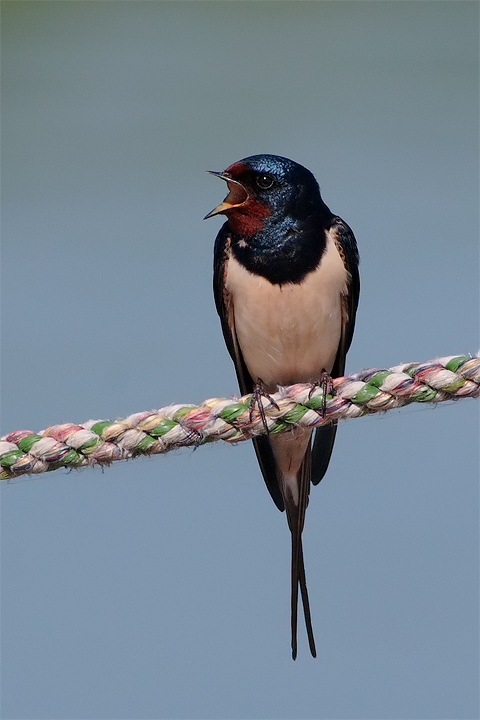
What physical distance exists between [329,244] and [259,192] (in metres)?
0.15

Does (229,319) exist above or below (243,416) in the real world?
above

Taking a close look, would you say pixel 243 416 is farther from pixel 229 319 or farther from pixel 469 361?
pixel 229 319

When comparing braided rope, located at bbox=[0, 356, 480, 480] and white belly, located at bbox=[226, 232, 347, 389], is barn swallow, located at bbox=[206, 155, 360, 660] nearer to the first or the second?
white belly, located at bbox=[226, 232, 347, 389]

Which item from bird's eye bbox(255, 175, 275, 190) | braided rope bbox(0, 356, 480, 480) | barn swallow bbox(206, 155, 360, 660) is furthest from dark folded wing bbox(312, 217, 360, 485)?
braided rope bbox(0, 356, 480, 480)

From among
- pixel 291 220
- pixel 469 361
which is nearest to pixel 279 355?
pixel 291 220

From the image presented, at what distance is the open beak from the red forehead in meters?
0.01

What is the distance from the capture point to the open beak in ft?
5.22

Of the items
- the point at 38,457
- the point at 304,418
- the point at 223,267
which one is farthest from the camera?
the point at 223,267

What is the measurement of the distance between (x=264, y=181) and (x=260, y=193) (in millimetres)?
22

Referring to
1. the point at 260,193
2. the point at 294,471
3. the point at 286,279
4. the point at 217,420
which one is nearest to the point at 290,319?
the point at 286,279

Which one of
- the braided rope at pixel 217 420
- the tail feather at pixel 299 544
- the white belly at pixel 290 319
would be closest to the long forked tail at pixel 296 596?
the tail feather at pixel 299 544

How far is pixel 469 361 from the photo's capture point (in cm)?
106

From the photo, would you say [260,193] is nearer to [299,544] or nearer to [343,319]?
[343,319]

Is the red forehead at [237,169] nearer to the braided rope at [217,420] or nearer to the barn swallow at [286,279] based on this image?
the barn swallow at [286,279]
